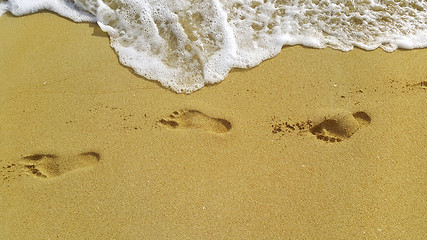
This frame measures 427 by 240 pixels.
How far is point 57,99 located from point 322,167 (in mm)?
2455

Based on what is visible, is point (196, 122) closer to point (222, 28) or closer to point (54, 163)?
point (222, 28)

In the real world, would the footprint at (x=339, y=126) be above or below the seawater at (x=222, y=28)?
below

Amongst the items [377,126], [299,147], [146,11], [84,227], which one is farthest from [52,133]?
[377,126]

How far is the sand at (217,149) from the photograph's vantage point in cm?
220

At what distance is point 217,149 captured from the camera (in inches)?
96.3

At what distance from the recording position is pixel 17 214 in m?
2.28

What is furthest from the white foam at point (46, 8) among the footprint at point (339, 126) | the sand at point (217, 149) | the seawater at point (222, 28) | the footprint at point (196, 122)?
the footprint at point (339, 126)

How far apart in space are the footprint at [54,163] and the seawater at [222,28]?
960mm

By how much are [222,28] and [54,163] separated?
2078 mm

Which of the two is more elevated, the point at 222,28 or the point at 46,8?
the point at 46,8

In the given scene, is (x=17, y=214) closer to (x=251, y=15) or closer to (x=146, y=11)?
(x=146, y=11)

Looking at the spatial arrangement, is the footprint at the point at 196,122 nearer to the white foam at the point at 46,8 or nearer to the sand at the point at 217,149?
the sand at the point at 217,149

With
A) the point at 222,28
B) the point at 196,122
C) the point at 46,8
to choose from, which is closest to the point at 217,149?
the point at 196,122

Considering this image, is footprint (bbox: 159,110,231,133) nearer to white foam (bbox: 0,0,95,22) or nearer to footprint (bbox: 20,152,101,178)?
footprint (bbox: 20,152,101,178)
